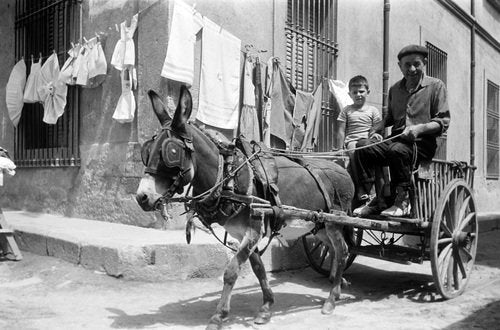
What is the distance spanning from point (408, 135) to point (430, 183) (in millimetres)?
700

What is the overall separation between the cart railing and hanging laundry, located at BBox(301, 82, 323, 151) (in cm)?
259

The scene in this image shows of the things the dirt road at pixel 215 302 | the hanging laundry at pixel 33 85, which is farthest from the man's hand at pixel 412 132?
the hanging laundry at pixel 33 85

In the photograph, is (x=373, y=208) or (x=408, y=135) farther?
(x=373, y=208)

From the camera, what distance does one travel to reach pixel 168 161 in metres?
3.33

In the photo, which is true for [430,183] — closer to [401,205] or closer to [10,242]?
Result: [401,205]

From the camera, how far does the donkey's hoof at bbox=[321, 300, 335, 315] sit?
420cm

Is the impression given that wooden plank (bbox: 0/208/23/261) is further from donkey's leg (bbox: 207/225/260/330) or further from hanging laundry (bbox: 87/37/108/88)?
donkey's leg (bbox: 207/225/260/330)

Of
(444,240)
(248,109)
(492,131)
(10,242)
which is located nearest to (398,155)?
(444,240)

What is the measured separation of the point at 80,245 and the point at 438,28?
1064cm

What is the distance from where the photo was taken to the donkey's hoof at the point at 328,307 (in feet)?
13.8

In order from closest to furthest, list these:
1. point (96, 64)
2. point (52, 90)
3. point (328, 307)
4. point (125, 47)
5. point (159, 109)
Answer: point (159, 109)
point (328, 307)
point (125, 47)
point (96, 64)
point (52, 90)

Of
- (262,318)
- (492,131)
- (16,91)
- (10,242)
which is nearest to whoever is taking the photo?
(262,318)

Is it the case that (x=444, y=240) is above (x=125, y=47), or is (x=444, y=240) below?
below

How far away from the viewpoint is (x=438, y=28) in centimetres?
1216
